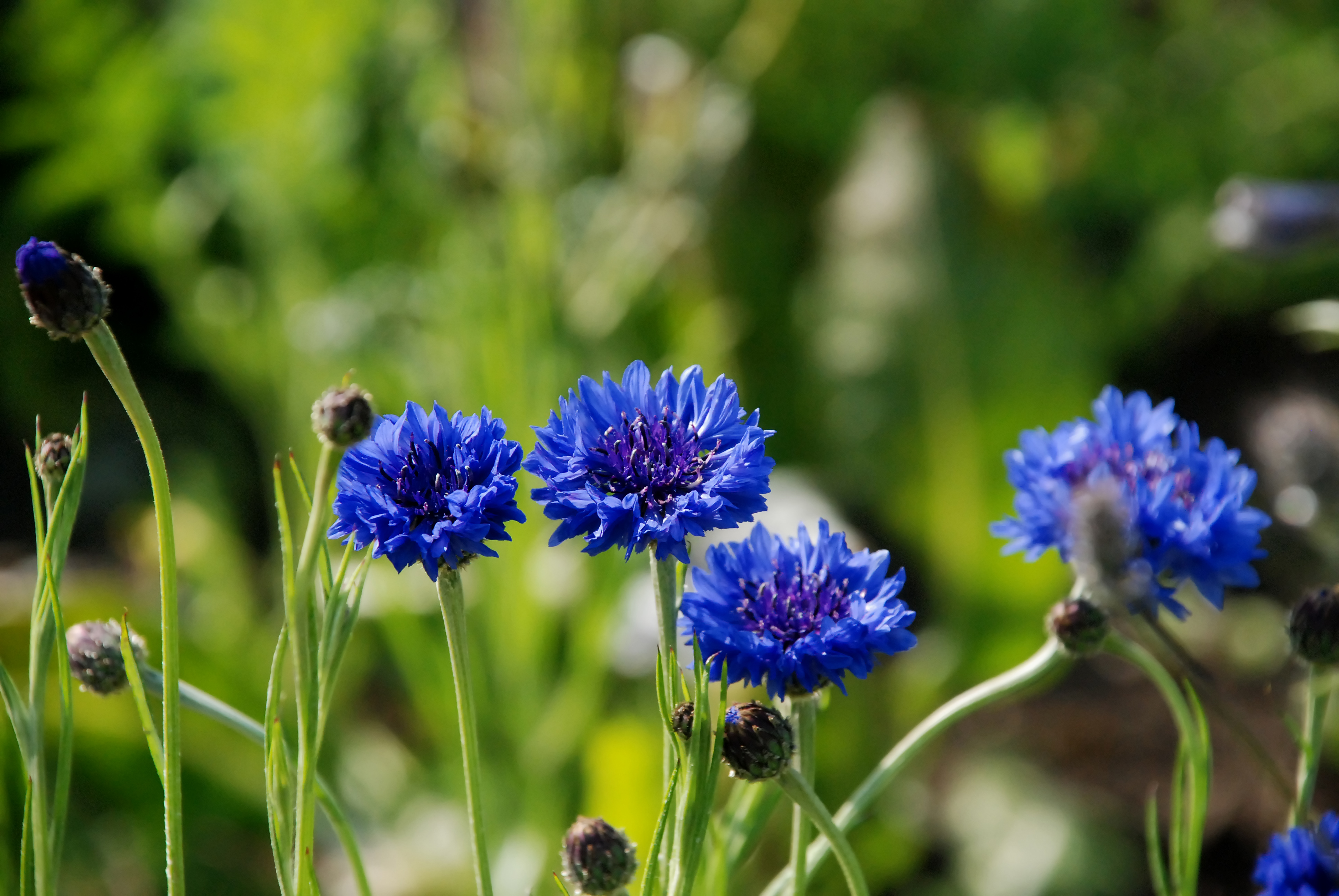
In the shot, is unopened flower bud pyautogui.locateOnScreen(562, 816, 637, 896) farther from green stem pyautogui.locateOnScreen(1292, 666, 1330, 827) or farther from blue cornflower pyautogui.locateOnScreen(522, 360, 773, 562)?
green stem pyautogui.locateOnScreen(1292, 666, 1330, 827)

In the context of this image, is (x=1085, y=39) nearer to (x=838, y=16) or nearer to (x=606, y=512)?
(x=838, y=16)

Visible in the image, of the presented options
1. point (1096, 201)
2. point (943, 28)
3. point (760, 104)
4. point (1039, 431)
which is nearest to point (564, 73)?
point (760, 104)

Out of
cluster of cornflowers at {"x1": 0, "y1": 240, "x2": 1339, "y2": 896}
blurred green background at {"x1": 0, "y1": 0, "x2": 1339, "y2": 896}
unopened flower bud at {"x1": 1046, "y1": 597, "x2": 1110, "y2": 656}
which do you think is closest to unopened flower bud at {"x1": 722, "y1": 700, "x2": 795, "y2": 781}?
cluster of cornflowers at {"x1": 0, "y1": 240, "x2": 1339, "y2": 896}

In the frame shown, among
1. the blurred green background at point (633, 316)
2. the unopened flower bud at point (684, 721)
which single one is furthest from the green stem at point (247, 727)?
the blurred green background at point (633, 316)

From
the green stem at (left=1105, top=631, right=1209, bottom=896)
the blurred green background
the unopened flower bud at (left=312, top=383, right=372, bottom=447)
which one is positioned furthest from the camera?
the blurred green background

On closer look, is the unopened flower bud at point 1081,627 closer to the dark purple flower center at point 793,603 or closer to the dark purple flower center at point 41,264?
the dark purple flower center at point 793,603

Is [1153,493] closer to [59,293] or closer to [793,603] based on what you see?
[793,603]
